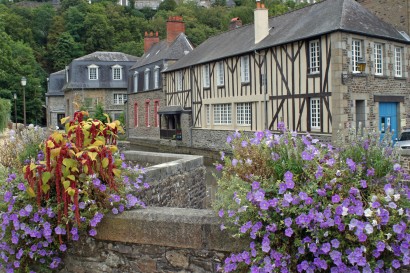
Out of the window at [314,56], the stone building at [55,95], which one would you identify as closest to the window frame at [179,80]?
the window at [314,56]

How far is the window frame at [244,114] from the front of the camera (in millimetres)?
22297

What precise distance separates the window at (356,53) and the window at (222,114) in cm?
770

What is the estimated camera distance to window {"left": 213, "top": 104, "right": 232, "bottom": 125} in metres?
24.0

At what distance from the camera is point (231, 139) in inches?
136

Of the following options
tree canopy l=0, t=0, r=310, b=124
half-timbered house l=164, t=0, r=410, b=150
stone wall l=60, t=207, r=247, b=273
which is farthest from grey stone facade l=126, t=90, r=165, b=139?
stone wall l=60, t=207, r=247, b=273

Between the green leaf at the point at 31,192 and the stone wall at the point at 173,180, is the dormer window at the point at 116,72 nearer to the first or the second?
the stone wall at the point at 173,180

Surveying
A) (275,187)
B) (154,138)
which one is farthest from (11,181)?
(154,138)

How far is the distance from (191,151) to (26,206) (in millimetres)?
22721

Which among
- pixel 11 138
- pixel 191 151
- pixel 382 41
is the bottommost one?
pixel 191 151

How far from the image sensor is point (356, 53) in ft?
58.9

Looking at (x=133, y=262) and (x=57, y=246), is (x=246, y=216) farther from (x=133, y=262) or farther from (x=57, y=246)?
(x=57, y=246)

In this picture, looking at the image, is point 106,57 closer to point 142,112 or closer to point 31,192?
point 142,112

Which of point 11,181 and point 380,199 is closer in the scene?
point 380,199

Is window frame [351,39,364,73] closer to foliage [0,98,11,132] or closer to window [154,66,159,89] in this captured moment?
foliage [0,98,11,132]
